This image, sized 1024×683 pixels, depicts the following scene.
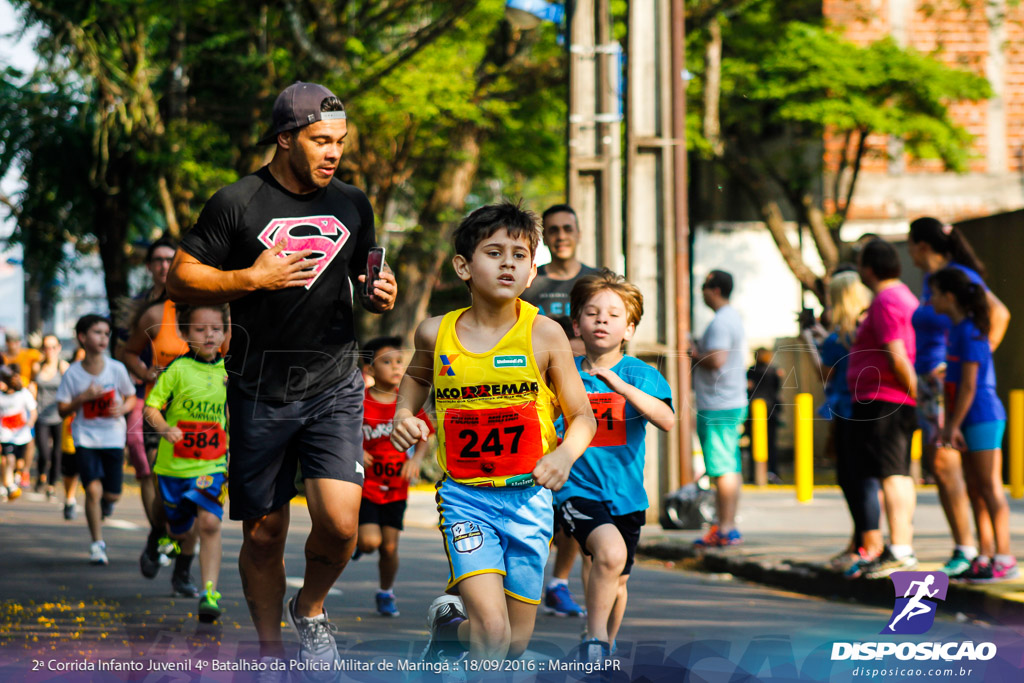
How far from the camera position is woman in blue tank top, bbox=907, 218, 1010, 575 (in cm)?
760

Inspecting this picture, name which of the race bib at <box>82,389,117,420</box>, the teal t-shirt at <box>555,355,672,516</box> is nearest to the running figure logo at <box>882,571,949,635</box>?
the teal t-shirt at <box>555,355,672,516</box>

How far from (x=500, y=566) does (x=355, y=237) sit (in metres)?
1.65

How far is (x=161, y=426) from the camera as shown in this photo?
282 inches

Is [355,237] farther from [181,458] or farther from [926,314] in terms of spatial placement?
[926,314]

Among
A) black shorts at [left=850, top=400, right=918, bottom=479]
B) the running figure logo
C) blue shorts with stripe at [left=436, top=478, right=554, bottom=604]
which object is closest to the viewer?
blue shorts with stripe at [left=436, top=478, right=554, bottom=604]

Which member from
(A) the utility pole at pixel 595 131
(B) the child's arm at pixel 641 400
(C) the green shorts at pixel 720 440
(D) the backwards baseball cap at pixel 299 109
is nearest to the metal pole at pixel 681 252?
(A) the utility pole at pixel 595 131

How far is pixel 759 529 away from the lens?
36.7 feet

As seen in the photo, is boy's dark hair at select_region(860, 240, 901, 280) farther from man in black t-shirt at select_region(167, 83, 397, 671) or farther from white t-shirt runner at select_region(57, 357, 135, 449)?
white t-shirt runner at select_region(57, 357, 135, 449)

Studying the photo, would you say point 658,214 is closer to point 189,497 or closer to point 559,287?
Answer: point 559,287

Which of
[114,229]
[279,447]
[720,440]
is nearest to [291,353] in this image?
[279,447]

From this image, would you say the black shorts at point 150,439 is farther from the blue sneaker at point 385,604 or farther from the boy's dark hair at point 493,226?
the boy's dark hair at point 493,226

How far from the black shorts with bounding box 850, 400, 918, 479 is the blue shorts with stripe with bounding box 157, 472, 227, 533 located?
3938mm

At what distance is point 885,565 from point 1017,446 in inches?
243

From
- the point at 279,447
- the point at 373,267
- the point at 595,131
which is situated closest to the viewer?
the point at 373,267
